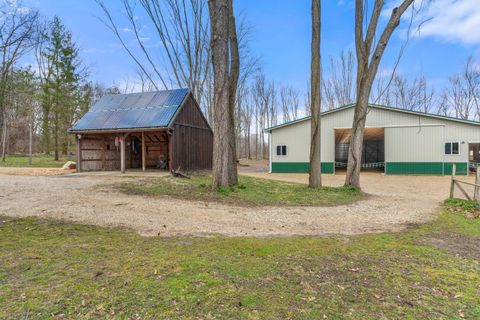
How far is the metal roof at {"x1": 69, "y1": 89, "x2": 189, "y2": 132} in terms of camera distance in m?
15.1

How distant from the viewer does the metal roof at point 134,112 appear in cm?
1507

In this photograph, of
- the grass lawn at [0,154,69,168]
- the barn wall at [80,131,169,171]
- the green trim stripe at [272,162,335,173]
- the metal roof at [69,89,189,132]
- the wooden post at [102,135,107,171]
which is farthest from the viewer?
the green trim stripe at [272,162,335,173]

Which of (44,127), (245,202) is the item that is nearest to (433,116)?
(245,202)

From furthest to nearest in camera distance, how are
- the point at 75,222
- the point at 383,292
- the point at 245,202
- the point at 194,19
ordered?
1. the point at 194,19
2. the point at 245,202
3. the point at 75,222
4. the point at 383,292

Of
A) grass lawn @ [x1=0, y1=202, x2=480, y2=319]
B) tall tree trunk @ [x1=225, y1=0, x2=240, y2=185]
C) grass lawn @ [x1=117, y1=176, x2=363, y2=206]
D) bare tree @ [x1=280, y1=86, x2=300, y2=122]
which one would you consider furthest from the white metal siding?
bare tree @ [x1=280, y1=86, x2=300, y2=122]

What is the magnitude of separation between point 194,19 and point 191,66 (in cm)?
358

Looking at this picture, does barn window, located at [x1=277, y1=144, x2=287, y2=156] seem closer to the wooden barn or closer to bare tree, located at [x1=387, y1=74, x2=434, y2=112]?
the wooden barn

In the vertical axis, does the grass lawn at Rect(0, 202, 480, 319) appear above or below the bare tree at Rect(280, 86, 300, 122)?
below

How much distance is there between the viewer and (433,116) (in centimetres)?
1875

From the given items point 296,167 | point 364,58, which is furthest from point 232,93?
point 296,167

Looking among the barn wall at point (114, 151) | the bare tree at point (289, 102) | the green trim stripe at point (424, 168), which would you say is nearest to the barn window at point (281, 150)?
the green trim stripe at point (424, 168)

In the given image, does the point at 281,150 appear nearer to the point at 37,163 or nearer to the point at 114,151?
the point at 114,151

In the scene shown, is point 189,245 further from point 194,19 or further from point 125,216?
point 194,19

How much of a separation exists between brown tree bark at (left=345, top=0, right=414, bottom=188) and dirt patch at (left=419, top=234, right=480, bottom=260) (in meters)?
6.29
